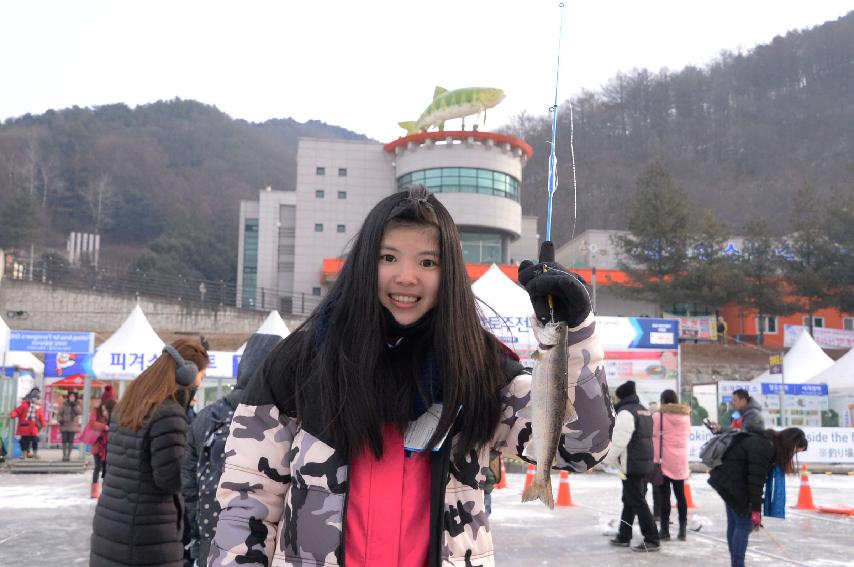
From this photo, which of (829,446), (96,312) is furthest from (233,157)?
(829,446)

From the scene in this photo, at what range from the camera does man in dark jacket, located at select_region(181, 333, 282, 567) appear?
3621 mm

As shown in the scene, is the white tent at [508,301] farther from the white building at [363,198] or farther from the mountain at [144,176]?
the mountain at [144,176]

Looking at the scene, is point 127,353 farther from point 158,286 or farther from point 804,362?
point 158,286

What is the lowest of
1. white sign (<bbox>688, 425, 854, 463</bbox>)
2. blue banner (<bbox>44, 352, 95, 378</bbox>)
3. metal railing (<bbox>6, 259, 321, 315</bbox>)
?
white sign (<bbox>688, 425, 854, 463</bbox>)

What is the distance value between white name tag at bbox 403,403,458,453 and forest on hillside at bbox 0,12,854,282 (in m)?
56.2

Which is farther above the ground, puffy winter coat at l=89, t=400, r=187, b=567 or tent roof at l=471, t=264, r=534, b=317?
tent roof at l=471, t=264, r=534, b=317

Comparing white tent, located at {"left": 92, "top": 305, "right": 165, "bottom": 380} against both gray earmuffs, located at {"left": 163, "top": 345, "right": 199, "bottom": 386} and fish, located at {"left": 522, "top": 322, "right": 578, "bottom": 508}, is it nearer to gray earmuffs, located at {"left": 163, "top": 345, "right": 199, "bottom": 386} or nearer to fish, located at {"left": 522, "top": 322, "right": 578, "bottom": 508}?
gray earmuffs, located at {"left": 163, "top": 345, "right": 199, "bottom": 386}

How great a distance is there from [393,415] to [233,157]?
115474 millimetres

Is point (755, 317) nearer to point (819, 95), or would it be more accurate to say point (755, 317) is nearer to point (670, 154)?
point (670, 154)

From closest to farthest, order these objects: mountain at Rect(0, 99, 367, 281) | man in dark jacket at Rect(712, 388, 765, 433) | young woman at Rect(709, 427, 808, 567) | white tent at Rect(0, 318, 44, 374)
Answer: young woman at Rect(709, 427, 808, 567) < man in dark jacket at Rect(712, 388, 765, 433) < white tent at Rect(0, 318, 44, 374) < mountain at Rect(0, 99, 367, 281)

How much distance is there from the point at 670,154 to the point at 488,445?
290 feet

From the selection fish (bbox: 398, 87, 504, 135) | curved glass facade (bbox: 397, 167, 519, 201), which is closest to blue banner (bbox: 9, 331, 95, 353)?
curved glass facade (bbox: 397, 167, 519, 201)

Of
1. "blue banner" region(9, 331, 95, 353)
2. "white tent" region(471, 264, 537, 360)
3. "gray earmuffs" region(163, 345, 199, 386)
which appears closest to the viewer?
"gray earmuffs" region(163, 345, 199, 386)

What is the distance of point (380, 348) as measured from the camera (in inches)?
78.1
